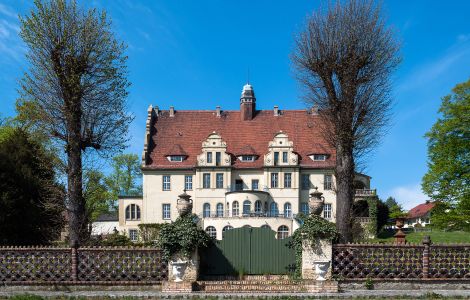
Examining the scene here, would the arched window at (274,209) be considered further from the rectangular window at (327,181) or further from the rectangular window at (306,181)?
the rectangular window at (327,181)

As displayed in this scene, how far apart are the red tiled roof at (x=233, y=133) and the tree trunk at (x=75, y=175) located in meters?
25.4

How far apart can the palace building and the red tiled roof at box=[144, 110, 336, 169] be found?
0.09 meters

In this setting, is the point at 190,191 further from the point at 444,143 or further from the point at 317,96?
the point at 317,96

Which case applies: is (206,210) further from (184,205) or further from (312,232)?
(312,232)

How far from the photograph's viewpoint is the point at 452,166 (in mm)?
28016

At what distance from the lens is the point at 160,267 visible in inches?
568

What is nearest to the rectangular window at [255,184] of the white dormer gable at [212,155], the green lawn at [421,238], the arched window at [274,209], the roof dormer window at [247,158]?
the roof dormer window at [247,158]

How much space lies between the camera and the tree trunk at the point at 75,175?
53.3 feet

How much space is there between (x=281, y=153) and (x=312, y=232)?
89.7ft

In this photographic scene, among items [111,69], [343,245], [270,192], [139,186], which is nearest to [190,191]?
[270,192]

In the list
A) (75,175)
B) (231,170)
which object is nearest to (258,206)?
(231,170)

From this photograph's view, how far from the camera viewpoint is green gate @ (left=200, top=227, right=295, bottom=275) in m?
15.2

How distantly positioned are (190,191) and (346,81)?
89.7 feet

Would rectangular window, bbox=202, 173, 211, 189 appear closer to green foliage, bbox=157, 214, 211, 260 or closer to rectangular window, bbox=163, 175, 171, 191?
rectangular window, bbox=163, 175, 171, 191
